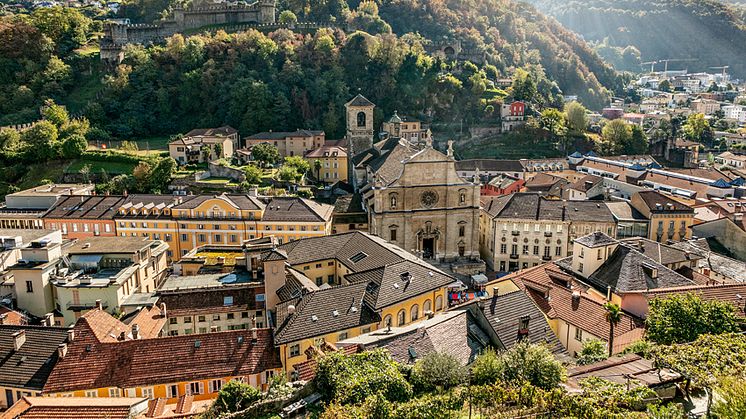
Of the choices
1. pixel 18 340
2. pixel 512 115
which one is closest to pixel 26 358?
pixel 18 340

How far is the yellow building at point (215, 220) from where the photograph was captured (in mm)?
50562

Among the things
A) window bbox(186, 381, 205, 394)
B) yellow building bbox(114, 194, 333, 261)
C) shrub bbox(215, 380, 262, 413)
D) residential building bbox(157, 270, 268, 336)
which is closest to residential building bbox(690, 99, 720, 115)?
yellow building bbox(114, 194, 333, 261)

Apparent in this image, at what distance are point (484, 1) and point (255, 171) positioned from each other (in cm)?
10562

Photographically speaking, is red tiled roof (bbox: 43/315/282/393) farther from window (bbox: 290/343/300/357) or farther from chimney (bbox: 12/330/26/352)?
chimney (bbox: 12/330/26/352)

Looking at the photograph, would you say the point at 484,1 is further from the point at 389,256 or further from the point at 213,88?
the point at 389,256

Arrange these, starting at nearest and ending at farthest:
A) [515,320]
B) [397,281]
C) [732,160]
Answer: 1. [515,320]
2. [397,281]
3. [732,160]

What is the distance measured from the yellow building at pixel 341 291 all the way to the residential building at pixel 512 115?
6309 cm

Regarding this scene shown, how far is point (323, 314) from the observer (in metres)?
29.9

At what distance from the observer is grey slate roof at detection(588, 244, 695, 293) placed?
34106mm

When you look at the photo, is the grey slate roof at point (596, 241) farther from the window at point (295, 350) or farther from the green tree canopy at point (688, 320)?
the window at point (295, 350)

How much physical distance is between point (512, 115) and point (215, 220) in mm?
64754

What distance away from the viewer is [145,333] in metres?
30.6

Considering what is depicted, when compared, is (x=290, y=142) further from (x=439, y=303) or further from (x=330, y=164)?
(x=439, y=303)

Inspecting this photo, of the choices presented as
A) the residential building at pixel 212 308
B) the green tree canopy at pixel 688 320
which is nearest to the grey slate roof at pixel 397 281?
the residential building at pixel 212 308
